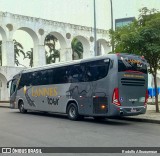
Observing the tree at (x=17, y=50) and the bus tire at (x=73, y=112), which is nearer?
the bus tire at (x=73, y=112)

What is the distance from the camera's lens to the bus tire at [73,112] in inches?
719

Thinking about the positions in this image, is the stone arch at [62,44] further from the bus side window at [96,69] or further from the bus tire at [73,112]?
the bus side window at [96,69]

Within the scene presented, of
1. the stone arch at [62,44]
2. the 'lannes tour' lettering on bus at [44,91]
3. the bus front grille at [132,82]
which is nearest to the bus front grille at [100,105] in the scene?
the bus front grille at [132,82]

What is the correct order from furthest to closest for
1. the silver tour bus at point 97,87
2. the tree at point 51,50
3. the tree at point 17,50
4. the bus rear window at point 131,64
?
the tree at point 17,50
the tree at point 51,50
the bus rear window at point 131,64
the silver tour bus at point 97,87

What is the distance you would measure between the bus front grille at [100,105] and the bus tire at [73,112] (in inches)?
61.1

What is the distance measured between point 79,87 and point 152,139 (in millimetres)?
7123

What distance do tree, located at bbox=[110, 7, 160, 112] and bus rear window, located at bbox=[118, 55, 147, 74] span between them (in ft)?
7.19

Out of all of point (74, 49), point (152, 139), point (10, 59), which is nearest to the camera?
point (152, 139)

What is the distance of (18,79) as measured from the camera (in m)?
24.5

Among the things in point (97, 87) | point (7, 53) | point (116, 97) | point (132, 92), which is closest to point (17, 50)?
point (7, 53)

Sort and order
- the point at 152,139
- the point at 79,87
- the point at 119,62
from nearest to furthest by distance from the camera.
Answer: the point at 152,139 < the point at 119,62 < the point at 79,87

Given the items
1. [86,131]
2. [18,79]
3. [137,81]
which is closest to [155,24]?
[137,81]

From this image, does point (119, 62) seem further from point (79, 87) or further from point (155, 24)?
point (155, 24)

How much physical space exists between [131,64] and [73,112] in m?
4.27
